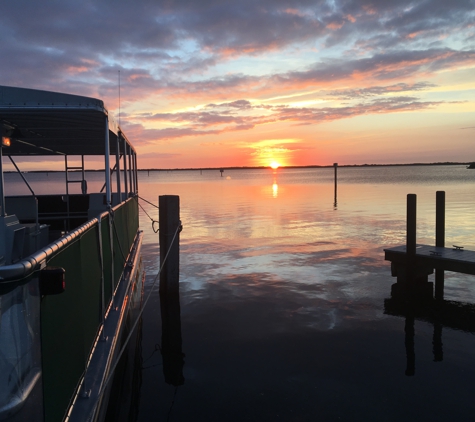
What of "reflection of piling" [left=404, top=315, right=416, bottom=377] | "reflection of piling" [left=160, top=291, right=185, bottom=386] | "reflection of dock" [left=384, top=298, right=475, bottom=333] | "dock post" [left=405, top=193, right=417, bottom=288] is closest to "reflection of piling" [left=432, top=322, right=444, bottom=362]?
"reflection of dock" [left=384, top=298, right=475, bottom=333]

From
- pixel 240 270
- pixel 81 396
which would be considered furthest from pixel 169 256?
pixel 81 396

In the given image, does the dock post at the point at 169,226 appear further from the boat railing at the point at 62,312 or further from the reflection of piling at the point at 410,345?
the reflection of piling at the point at 410,345

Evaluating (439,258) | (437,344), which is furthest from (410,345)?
(439,258)

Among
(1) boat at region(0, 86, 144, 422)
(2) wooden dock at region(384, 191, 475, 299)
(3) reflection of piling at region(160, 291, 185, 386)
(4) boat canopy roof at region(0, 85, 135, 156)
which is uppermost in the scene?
(4) boat canopy roof at region(0, 85, 135, 156)

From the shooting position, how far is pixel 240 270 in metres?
13.2

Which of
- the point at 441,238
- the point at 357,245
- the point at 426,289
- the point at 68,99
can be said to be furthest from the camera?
the point at 357,245

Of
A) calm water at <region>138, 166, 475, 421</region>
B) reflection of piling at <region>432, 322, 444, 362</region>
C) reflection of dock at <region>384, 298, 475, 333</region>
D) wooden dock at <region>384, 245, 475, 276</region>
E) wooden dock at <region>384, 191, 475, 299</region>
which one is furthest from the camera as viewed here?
wooden dock at <region>384, 191, 475, 299</region>

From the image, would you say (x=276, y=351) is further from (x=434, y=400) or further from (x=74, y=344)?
(x=74, y=344)

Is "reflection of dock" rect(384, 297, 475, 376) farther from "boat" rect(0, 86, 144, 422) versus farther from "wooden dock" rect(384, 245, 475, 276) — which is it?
"boat" rect(0, 86, 144, 422)

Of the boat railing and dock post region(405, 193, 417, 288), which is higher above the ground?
the boat railing

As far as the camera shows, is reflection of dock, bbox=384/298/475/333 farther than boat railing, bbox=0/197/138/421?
Yes

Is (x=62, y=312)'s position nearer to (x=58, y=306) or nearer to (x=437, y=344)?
(x=58, y=306)

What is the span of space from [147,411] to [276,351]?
7.95ft

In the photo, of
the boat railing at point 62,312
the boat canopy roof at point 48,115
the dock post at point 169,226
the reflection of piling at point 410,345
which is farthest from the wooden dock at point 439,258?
the boat railing at point 62,312
